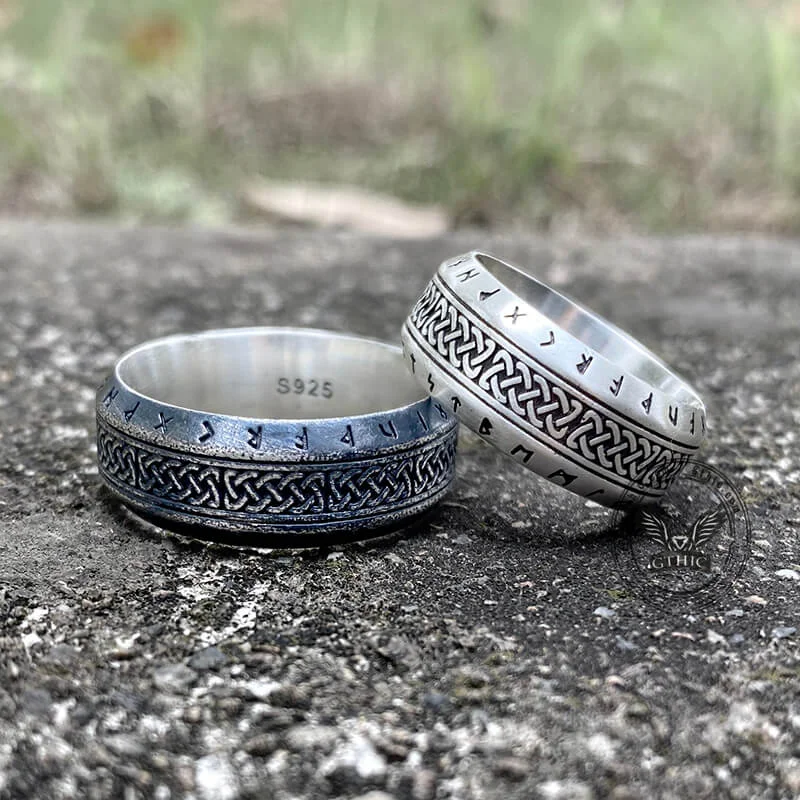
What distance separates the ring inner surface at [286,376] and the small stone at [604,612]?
0.61m

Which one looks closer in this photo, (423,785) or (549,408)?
(423,785)

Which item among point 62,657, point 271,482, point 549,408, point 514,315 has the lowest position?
point 62,657

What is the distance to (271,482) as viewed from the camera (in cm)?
147

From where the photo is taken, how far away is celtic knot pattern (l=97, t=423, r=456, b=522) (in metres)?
1.47

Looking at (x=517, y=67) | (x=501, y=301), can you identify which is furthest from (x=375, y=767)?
(x=517, y=67)

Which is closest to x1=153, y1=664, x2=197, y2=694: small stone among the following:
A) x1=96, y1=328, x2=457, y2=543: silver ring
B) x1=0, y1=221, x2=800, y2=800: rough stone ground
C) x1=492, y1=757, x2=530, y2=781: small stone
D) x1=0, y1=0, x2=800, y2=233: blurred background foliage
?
x1=0, y1=221, x2=800, y2=800: rough stone ground

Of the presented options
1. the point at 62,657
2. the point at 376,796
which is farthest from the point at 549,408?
the point at 62,657

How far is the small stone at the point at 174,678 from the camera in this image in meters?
1.25

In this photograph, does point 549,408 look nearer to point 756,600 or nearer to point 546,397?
point 546,397

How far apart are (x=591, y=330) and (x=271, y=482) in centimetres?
75

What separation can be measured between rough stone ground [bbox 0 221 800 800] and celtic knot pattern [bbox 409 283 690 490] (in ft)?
0.52

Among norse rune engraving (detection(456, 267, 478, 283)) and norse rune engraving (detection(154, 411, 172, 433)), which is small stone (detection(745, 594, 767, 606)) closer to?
norse rune engraving (detection(456, 267, 478, 283))

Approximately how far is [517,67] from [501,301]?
340cm

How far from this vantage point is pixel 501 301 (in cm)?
154
